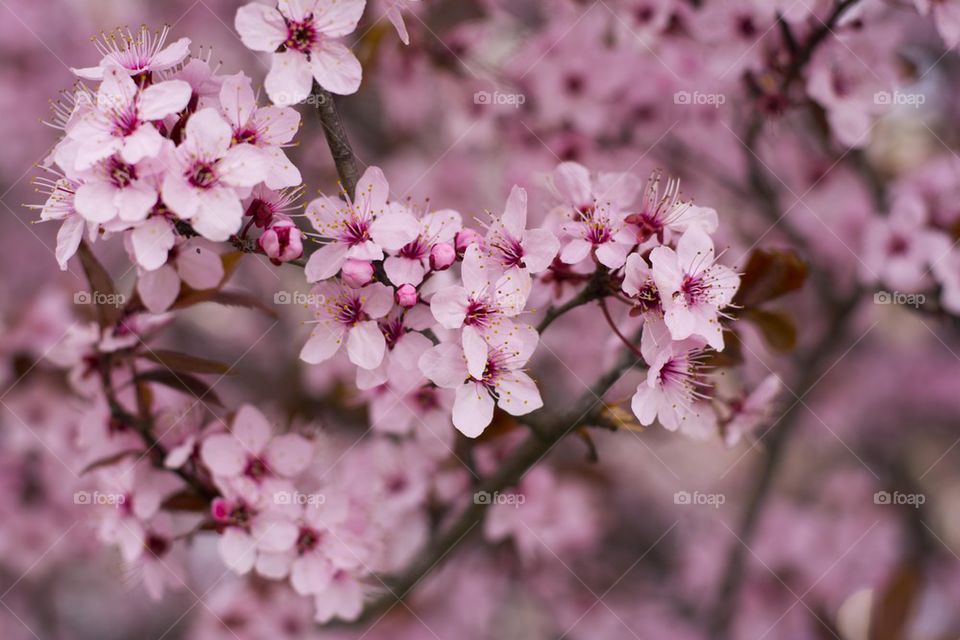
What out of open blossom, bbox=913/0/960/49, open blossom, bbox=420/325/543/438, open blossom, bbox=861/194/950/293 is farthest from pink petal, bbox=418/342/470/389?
open blossom, bbox=861/194/950/293

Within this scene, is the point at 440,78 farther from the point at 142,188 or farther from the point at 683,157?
the point at 142,188

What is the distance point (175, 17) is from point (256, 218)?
8.14 feet

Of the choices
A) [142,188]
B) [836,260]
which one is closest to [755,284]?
[142,188]

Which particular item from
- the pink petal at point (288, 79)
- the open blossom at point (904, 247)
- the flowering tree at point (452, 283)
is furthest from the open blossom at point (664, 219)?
the open blossom at point (904, 247)

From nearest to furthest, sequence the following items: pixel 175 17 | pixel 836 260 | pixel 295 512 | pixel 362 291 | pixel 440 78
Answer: pixel 362 291
pixel 295 512
pixel 440 78
pixel 836 260
pixel 175 17

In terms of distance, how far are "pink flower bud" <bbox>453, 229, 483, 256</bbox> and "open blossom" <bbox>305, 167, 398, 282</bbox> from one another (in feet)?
0.21

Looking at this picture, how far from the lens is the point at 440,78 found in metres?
2.39

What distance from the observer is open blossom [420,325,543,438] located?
104 cm

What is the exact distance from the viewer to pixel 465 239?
1.06 m

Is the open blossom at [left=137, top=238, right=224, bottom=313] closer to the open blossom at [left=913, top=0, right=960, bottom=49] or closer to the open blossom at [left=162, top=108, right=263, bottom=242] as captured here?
the open blossom at [left=162, top=108, right=263, bottom=242]

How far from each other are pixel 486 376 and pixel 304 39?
0.47 meters

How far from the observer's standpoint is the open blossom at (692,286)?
1006mm

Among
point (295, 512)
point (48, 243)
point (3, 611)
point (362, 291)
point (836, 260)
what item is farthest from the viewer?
point (48, 243)

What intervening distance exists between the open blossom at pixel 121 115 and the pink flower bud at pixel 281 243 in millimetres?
157
